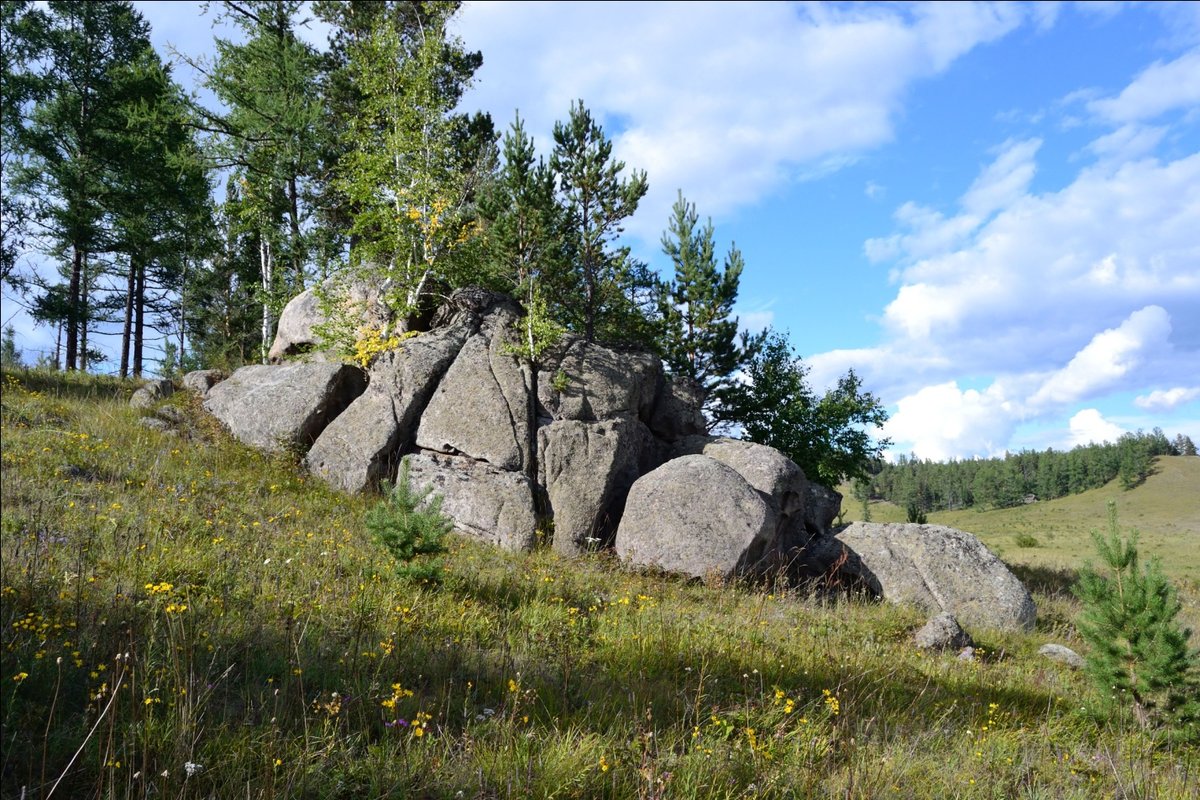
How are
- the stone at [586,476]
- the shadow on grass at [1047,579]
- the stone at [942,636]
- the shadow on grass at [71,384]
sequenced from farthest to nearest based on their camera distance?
the shadow on grass at [1047,579] < the shadow on grass at [71,384] < the stone at [586,476] < the stone at [942,636]

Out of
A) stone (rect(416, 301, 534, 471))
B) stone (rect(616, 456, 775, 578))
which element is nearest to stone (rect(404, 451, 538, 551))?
stone (rect(416, 301, 534, 471))

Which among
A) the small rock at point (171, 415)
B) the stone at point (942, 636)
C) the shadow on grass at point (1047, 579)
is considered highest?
the small rock at point (171, 415)

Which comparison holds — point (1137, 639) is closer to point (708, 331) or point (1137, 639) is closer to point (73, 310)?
point (708, 331)

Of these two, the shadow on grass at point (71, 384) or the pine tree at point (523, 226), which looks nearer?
the shadow on grass at point (71, 384)

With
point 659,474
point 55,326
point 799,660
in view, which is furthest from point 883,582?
point 55,326

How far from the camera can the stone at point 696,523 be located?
40.8ft

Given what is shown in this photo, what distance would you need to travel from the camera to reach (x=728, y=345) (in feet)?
73.1

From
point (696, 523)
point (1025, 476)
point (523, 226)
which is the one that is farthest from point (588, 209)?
point (1025, 476)

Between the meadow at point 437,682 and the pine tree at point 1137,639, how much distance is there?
Answer: 316mm

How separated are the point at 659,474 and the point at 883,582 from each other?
515 centimetres

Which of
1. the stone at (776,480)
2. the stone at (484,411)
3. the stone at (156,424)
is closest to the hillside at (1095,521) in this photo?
the stone at (776,480)

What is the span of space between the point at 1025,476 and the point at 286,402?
14778 centimetres

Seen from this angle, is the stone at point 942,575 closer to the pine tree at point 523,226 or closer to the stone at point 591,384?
the stone at point 591,384

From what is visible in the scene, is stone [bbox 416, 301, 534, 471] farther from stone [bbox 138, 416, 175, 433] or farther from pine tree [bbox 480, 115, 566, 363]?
stone [bbox 138, 416, 175, 433]
